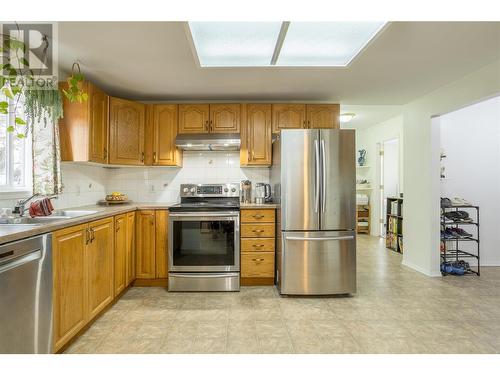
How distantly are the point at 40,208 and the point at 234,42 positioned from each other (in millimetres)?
1959

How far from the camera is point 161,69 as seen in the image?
8.98 feet

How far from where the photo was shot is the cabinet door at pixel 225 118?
354 cm

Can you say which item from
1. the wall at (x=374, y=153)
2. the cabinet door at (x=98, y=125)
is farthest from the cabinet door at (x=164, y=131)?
the wall at (x=374, y=153)

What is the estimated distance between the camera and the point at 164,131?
355 centimetres

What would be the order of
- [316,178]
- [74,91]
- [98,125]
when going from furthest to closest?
[98,125], [316,178], [74,91]

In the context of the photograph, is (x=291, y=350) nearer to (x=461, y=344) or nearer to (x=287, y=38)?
(x=461, y=344)

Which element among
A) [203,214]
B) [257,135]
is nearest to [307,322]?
[203,214]

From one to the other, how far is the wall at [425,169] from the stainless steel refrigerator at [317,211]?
4.42 feet

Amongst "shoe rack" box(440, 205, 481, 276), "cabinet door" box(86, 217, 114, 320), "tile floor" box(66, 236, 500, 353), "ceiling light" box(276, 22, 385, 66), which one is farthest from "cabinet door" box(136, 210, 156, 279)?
"shoe rack" box(440, 205, 481, 276)

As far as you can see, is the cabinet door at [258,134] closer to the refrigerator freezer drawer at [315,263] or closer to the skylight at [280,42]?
the skylight at [280,42]

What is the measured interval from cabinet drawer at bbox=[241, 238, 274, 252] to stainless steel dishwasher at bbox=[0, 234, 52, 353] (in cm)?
185

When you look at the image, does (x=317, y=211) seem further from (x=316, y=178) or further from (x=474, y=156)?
(x=474, y=156)

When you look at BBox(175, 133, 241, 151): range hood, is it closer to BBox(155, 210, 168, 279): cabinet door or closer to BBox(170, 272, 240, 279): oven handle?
BBox(155, 210, 168, 279): cabinet door
